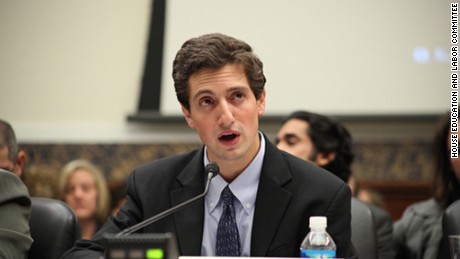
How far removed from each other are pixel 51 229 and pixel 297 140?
147 cm

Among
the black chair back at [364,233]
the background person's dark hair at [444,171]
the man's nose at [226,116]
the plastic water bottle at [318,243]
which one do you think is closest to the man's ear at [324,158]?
the background person's dark hair at [444,171]

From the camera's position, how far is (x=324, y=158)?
11.6ft

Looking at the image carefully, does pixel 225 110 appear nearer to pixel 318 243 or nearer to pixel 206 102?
pixel 206 102

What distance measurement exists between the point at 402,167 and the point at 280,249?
3.10m

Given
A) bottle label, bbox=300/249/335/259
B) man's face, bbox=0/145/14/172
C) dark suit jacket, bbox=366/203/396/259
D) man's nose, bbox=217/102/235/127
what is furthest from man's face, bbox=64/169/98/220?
bottle label, bbox=300/249/335/259

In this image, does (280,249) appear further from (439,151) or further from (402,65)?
(402,65)

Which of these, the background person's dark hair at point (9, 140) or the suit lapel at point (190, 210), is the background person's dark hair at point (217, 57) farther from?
the background person's dark hair at point (9, 140)

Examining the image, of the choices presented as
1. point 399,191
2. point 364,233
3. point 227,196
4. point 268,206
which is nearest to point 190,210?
point 227,196

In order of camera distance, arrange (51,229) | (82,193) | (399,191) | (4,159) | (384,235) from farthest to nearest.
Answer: (399,191), (82,193), (384,235), (4,159), (51,229)

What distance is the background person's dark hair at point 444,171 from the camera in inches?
129

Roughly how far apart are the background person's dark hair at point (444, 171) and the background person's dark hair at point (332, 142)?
0.42 metres

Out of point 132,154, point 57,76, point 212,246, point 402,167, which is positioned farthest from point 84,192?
point 212,246

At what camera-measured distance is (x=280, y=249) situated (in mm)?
2117

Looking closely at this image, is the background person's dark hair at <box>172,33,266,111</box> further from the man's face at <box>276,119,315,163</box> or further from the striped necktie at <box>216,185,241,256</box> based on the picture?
the man's face at <box>276,119,315,163</box>
